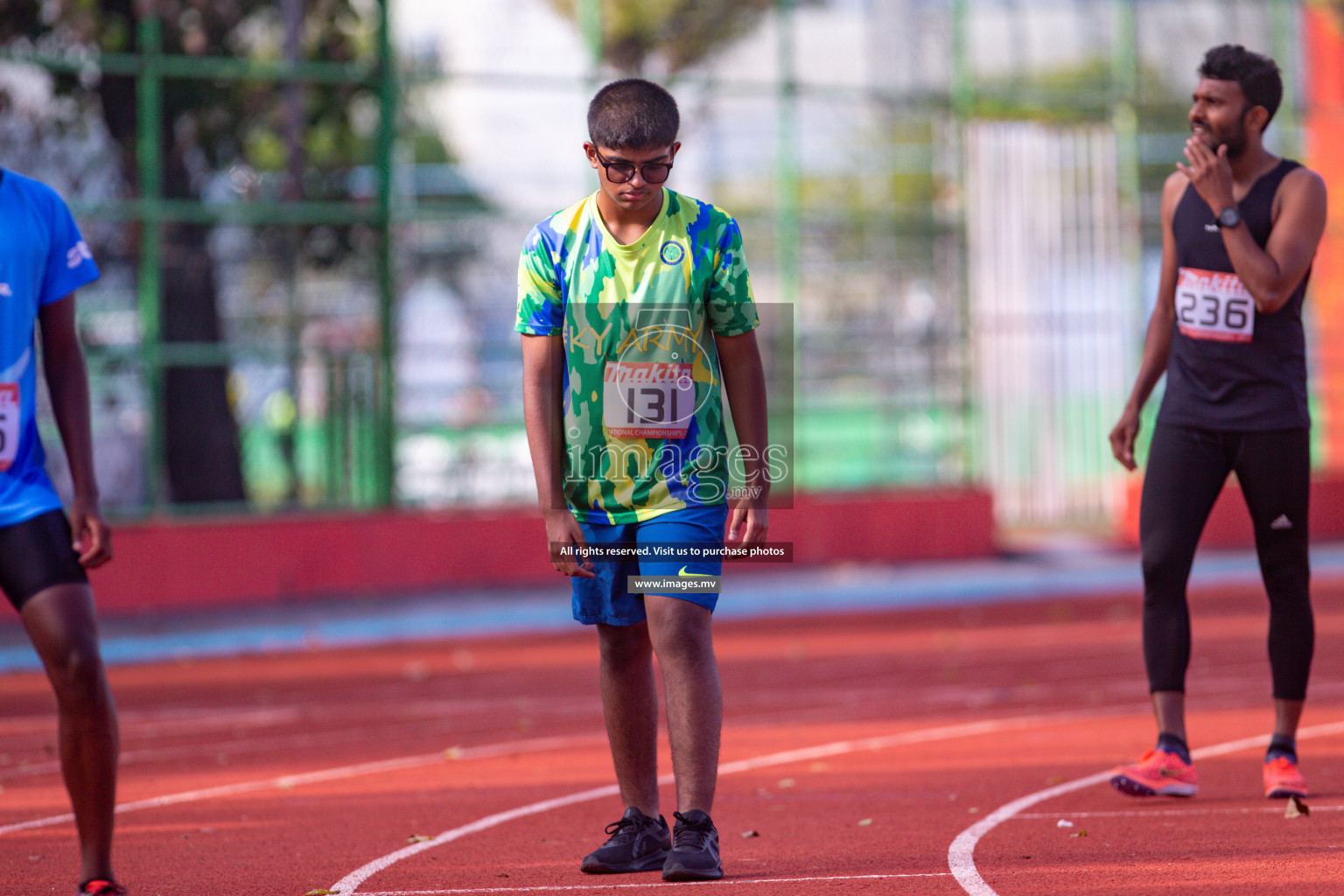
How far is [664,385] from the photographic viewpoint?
470 centimetres

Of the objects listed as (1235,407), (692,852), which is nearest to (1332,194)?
(1235,407)

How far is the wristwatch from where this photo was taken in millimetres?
5648

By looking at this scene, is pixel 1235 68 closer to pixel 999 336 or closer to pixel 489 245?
pixel 489 245

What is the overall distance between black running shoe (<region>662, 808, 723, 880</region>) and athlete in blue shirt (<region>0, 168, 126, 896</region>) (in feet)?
4.55

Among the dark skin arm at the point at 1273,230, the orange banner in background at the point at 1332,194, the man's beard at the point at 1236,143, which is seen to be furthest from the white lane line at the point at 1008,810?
the orange banner in background at the point at 1332,194

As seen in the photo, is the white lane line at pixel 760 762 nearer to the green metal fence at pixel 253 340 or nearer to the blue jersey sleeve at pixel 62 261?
the blue jersey sleeve at pixel 62 261

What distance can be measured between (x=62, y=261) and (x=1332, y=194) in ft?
69.7

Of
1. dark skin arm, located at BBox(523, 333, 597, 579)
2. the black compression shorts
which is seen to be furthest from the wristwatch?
the black compression shorts

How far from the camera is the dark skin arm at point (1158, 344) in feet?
19.7

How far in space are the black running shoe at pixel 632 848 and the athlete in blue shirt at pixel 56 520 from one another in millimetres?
1243

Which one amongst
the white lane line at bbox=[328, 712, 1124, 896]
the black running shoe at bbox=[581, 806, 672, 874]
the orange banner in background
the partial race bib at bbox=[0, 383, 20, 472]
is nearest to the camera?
the partial race bib at bbox=[0, 383, 20, 472]

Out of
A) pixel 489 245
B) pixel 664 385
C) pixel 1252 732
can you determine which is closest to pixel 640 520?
pixel 664 385

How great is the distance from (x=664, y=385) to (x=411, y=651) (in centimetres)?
805

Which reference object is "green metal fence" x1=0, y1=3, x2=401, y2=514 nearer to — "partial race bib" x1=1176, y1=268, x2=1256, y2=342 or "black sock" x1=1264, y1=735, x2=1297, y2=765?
"partial race bib" x1=1176, y1=268, x2=1256, y2=342
